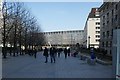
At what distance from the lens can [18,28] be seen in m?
57.8

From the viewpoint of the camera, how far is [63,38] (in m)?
186

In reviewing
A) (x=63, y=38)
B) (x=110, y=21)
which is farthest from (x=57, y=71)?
(x=63, y=38)

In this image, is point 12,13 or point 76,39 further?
point 76,39

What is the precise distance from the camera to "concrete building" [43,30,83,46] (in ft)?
596

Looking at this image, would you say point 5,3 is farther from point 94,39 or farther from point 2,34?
point 94,39

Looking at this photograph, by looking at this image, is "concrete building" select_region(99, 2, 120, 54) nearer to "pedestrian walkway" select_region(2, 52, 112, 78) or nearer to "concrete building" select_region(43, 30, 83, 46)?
"pedestrian walkway" select_region(2, 52, 112, 78)

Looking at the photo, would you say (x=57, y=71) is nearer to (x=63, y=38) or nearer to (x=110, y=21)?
(x=110, y=21)

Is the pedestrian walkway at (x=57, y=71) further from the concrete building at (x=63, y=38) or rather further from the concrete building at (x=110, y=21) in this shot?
the concrete building at (x=63, y=38)

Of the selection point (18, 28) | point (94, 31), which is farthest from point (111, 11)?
point (94, 31)

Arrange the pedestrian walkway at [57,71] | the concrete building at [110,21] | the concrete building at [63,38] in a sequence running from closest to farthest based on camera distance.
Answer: the pedestrian walkway at [57,71] → the concrete building at [110,21] → the concrete building at [63,38]

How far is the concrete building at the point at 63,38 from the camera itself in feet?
596

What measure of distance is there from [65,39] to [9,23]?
451ft

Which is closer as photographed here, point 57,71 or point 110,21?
point 57,71

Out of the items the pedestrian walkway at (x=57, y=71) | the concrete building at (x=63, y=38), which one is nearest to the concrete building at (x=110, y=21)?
the pedestrian walkway at (x=57, y=71)
